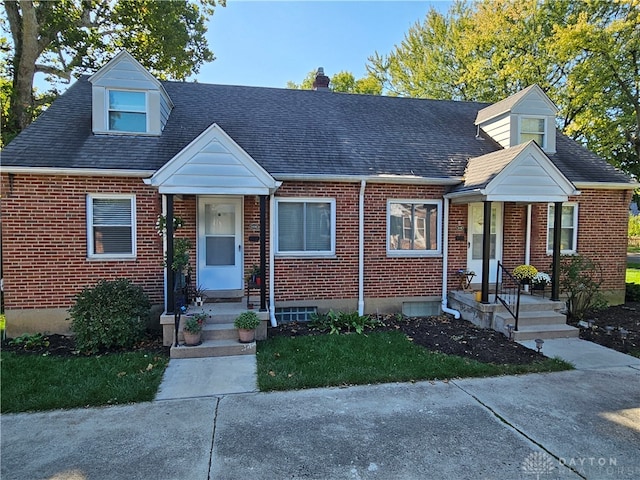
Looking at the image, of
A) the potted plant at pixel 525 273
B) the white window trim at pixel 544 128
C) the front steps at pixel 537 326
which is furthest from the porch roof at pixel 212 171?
the white window trim at pixel 544 128

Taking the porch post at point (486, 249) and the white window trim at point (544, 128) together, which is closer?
the porch post at point (486, 249)

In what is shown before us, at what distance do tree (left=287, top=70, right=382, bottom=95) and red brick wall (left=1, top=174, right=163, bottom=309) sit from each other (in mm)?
17831

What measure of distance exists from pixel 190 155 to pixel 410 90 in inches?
789

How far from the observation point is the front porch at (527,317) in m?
7.04

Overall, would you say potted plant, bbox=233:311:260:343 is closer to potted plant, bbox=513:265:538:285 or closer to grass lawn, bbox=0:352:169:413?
grass lawn, bbox=0:352:169:413

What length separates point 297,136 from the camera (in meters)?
9.37

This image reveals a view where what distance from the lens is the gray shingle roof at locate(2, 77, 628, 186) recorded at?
7.64 metres

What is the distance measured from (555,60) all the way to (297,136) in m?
14.0

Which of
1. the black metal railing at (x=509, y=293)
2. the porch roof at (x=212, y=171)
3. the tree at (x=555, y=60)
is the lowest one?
the black metal railing at (x=509, y=293)

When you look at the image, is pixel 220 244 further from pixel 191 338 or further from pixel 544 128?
pixel 544 128

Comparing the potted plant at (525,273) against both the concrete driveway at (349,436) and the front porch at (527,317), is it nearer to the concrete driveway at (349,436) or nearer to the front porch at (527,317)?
the front porch at (527,317)

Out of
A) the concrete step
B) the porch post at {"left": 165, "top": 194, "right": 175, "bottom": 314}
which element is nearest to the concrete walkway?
the concrete step

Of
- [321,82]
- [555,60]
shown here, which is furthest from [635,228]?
[321,82]

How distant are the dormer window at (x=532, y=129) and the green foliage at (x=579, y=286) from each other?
3428mm
